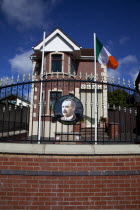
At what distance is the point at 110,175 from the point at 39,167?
4.83 ft

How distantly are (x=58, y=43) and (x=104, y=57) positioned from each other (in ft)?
32.0

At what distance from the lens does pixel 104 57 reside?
20.3 feet

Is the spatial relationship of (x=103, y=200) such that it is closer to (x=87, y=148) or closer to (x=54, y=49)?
(x=87, y=148)

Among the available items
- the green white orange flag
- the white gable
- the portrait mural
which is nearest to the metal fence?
the portrait mural

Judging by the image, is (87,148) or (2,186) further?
(87,148)

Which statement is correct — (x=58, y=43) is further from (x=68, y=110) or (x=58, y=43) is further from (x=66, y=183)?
(x=66, y=183)

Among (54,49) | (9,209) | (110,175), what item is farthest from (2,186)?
(54,49)

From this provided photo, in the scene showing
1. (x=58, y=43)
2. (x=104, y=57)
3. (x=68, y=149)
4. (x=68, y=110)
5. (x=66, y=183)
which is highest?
(x=58, y=43)

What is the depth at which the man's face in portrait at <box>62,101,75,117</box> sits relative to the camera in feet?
11.9

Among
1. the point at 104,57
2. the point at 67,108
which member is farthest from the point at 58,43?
the point at 67,108

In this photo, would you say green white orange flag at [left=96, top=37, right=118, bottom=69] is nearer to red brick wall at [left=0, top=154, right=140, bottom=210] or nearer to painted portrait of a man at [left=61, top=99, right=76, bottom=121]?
painted portrait of a man at [left=61, top=99, right=76, bottom=121]

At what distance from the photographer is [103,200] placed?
2.98 metres

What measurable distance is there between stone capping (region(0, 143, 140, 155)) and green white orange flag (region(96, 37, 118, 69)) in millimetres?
3862

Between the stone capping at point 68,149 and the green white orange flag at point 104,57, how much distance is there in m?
3.86
